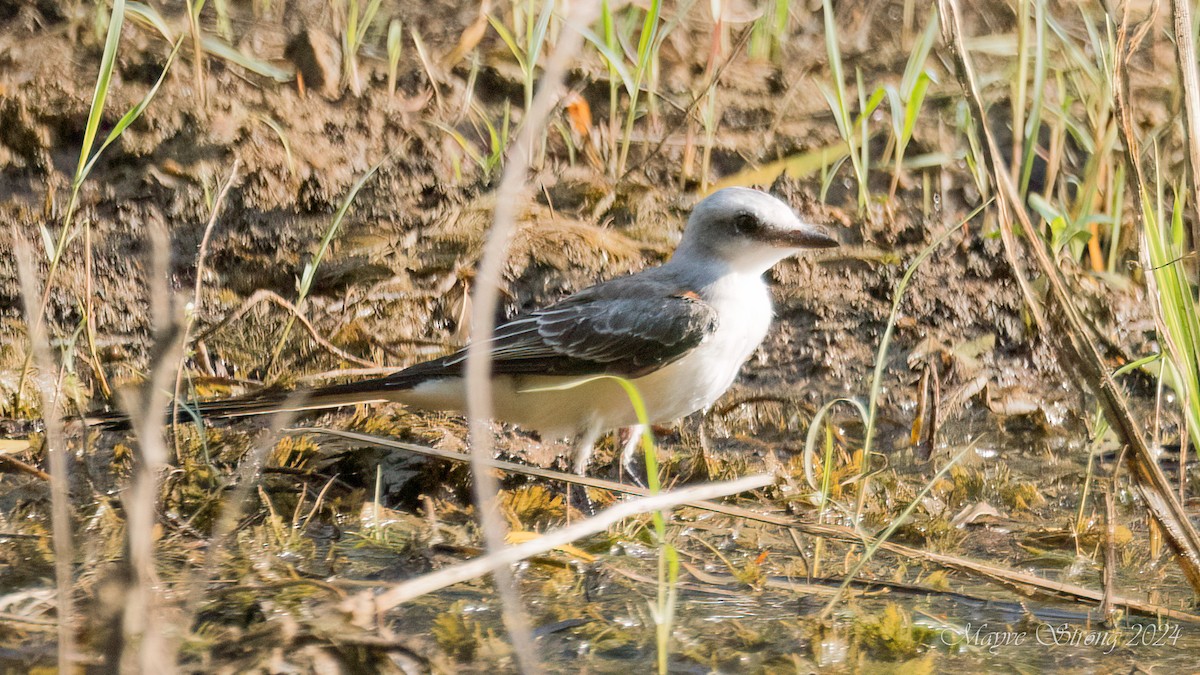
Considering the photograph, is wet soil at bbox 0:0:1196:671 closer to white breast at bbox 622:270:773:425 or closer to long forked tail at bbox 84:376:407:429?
long forked tail at bbox 84:376:407:429

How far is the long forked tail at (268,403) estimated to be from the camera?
461cm

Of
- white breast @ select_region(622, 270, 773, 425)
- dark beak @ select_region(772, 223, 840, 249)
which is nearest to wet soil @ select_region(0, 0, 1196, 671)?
white breast @ select_region(622, 270, 773, 425)

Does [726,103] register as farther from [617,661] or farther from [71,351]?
[617,661]

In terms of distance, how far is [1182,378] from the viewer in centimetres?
371

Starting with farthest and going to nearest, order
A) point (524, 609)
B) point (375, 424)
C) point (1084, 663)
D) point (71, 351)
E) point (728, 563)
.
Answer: point (375, 424) < point (71, 351) < point (728, 563) < point (524, 609) < point (1084, 663)

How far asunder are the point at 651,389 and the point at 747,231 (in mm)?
818

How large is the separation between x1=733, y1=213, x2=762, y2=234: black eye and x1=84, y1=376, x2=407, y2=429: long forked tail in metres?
1.57

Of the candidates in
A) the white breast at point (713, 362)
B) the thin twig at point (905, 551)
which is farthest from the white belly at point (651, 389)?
the thin twig at point (905, 551)

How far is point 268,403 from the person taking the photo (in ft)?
15.8

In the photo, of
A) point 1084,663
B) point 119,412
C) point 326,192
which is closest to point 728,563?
point 1084,663

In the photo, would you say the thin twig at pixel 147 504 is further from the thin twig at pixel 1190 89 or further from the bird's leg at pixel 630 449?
the bird's leg at pixel 630 449

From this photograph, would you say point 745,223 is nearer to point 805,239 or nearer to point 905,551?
point 805,239

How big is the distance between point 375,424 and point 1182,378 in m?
3.30

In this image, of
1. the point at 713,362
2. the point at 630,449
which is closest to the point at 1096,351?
the point at 713,362
